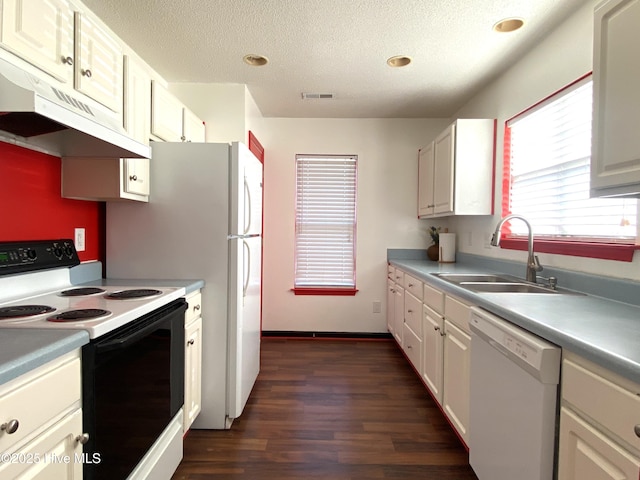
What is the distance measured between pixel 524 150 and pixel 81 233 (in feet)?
9.35

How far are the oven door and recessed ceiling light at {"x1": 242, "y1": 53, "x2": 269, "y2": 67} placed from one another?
5.79 feet

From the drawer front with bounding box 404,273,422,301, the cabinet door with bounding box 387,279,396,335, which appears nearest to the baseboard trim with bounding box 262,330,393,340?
the cabinet door with bounding box 387,279,396,335

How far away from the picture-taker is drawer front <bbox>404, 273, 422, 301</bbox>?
2.50 meters

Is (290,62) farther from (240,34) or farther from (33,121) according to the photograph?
(33,121)

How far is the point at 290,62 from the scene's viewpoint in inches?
96.7

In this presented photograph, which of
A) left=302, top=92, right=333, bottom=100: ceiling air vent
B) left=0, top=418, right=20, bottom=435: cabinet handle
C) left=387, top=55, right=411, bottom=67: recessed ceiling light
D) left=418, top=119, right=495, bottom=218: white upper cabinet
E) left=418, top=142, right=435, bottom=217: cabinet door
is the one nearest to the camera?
left=0, top=418, right=20, bottom=435: cabinet handle

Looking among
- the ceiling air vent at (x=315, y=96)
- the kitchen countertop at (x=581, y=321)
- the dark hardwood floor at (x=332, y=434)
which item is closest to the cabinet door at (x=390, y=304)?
the dark hardwood floor at (x=332, y=434)

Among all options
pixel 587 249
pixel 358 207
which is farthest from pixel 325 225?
pixel 587 249

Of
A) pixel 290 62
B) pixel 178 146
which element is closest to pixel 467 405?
pixel 178 146

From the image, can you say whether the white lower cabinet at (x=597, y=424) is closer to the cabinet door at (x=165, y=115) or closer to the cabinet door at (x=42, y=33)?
the cabinet door at (x=42, y=33)

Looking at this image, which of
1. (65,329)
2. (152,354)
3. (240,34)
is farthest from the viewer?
(240,34)

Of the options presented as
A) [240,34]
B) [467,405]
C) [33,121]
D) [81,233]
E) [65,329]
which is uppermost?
[240,34]

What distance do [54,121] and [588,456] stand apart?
2023 millimetres

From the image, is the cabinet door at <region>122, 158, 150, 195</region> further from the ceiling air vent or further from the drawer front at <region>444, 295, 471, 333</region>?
the drawer front at <region>444, 295, 471, 333</region>
